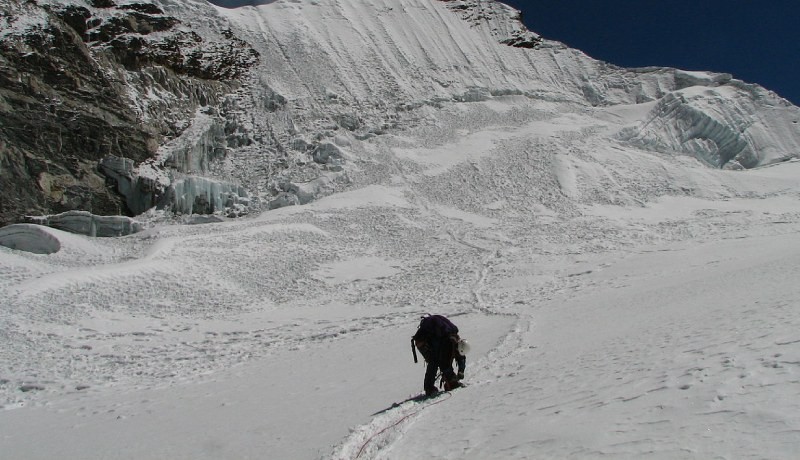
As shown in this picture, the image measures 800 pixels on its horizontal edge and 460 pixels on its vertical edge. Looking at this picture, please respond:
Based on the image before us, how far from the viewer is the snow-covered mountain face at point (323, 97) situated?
135ft

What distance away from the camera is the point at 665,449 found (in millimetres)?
3938

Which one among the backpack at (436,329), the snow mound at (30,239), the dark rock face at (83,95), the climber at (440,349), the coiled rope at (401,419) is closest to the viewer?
the coiled rope at (401,419)

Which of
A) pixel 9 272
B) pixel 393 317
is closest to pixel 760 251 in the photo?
pixel 393 317

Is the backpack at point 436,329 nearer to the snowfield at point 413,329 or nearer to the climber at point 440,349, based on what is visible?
the climber at point 440,349

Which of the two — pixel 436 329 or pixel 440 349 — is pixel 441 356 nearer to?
pixel 440 349

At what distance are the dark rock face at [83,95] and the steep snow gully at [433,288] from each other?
19.7 feet

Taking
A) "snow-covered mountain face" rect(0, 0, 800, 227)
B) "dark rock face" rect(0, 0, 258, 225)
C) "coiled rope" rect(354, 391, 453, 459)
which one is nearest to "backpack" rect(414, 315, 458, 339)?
"coiled rope" rect(354, 391, 453, 459)

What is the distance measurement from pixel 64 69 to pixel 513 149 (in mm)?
33420

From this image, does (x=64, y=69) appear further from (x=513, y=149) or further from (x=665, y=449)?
(x=665, y=449)

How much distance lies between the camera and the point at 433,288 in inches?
856

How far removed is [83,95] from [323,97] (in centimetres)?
1997

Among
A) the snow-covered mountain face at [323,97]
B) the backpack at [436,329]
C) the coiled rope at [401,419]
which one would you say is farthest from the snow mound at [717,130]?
the coiled rope at [401,419]

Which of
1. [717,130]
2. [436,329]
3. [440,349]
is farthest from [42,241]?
[717,130]

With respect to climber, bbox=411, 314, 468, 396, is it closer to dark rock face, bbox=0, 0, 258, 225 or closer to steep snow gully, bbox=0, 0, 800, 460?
steep snow gully, bbox=0, 0, 800, 460
